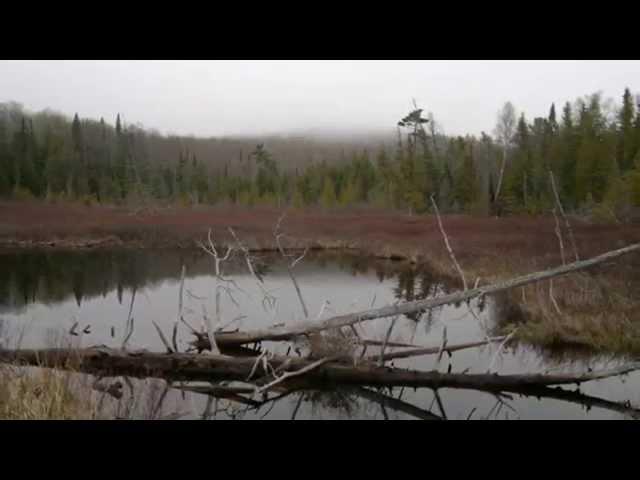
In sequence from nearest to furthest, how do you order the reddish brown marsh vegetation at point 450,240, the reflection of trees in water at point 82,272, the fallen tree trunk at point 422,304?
1. the fallen tree trunk at point 422,304
2. the reddish brown marsh vegetation at point 450,240
3. the reflection of trees in water at point 82,272

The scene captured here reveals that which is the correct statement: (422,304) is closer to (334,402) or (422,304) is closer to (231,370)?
(334,402)

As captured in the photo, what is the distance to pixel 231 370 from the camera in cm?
707

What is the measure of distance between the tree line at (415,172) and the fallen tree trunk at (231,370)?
60.8ft

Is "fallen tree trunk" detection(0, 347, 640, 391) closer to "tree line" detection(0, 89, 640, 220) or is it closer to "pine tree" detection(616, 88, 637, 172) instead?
"tree line" detection(0, 89, 640, 220)

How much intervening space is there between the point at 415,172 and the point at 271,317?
27.0 meters

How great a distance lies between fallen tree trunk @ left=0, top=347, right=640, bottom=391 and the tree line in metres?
18.5

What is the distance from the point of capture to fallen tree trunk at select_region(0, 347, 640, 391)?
6.97 meters

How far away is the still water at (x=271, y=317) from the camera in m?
6.53

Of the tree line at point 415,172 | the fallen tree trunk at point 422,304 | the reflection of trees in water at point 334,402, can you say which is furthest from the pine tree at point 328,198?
the reflection of trees in water at point 334,402

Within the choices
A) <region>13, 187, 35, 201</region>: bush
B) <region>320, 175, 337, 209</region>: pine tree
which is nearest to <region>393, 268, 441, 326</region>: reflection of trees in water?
<region>320, 175, 337, 209</region>: pine tree

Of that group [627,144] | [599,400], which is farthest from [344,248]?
[627,144]

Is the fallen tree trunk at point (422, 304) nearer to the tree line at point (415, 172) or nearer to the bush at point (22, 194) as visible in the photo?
the tree line at point (415, 172)

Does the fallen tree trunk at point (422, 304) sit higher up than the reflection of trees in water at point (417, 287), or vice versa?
the fallen tree trunk at point (422, 304)

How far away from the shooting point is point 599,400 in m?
6.77
